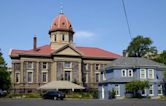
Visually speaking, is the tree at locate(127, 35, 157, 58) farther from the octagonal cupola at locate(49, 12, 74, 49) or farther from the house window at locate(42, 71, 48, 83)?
the house window at locate(42, 71, 48, 83)

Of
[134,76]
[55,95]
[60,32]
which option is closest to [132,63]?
[134,76]

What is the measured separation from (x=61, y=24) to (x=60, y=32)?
7.20ft

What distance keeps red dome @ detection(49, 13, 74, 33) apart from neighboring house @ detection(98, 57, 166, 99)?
2365 cm

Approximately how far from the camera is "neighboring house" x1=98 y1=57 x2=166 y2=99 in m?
60.4

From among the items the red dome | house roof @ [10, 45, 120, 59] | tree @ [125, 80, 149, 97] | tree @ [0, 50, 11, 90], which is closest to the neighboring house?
tree @ [125, 80, 149, 97]

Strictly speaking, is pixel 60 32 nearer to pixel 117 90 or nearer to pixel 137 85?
pixel 117 90

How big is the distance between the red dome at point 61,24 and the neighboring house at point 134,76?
2365 cm

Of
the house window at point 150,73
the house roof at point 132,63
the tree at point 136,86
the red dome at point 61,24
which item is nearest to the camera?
the tree at point 136,86

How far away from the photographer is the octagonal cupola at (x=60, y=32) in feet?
270

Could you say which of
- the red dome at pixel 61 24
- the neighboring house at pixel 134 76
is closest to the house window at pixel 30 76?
the red dome at pixel 61 24

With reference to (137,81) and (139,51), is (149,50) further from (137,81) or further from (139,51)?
(137,81)

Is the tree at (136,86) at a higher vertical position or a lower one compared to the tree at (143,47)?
lower

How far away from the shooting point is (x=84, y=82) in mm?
81312

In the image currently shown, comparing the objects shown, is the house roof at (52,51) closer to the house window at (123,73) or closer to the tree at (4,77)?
the tree at (4,77)
